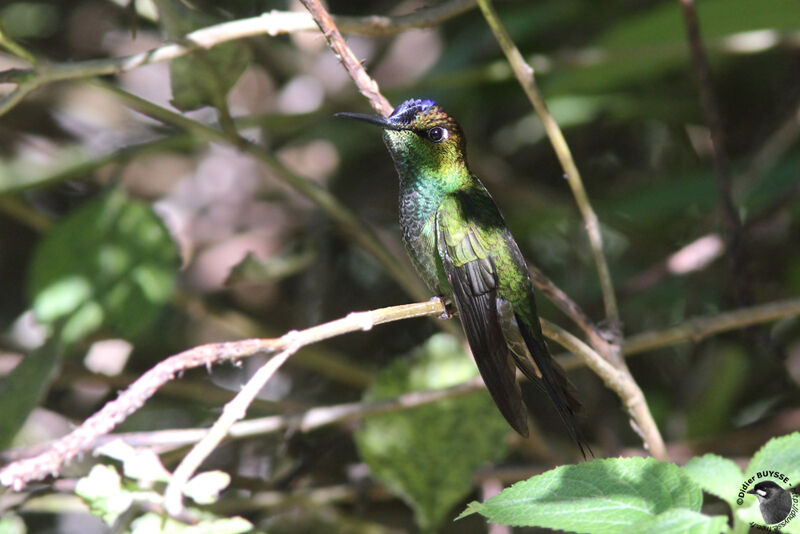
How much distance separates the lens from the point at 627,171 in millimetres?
3232

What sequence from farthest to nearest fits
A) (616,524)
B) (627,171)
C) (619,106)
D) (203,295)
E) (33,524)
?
(627,171)
(619,106)
(203,295)
(33,524)
(616,524)

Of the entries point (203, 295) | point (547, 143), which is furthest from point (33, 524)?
point (547, 143)

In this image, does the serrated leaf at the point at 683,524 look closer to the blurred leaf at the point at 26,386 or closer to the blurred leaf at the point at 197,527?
the blurred leaf at the point at 197,527

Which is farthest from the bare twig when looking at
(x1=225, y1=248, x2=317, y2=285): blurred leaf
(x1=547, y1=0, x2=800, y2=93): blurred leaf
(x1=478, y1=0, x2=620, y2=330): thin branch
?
(x1=547, y1=0, x2=800, y2=93): blurred leaf

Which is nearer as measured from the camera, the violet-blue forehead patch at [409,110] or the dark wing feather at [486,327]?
the dark wing feather at [486,327]

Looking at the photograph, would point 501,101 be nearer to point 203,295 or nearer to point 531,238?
point 531,238

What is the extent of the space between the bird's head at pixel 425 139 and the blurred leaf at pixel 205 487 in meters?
0.89

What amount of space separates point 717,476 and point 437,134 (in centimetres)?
88

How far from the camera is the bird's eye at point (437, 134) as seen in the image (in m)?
1.75

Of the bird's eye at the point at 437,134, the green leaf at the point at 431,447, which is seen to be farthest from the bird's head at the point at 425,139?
the green leaf at the point at 431,447

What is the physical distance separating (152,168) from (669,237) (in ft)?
5.87

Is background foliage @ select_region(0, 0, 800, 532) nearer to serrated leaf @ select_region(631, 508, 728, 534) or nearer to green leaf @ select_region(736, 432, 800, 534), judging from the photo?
green leaf @ select_region(736, 432, 800, 534)

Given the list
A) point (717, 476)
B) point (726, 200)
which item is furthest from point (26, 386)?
point (726, 200)

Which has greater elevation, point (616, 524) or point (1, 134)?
point (1, 134)
